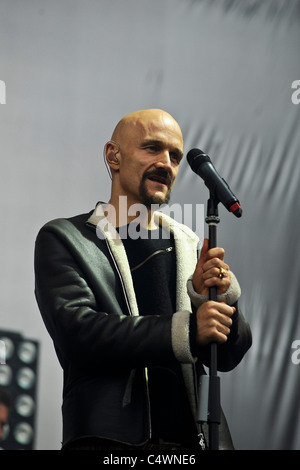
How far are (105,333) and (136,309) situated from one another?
206 millimetres

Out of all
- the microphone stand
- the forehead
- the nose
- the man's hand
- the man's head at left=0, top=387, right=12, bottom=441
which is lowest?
the man's head at left=0, top=387, right=12, bottom=441

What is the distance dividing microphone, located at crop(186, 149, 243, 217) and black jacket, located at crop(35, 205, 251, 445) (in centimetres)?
38

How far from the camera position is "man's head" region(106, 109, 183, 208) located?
2938 millimetres

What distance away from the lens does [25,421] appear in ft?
10.5

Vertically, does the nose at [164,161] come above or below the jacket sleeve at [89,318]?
above

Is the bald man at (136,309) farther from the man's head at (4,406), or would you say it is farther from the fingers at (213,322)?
the man's head at (4,406)

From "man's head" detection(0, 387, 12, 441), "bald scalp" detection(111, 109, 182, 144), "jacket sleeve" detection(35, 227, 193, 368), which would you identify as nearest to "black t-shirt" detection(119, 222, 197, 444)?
"jacket sleeve" detection(35, 227, 193, 368)

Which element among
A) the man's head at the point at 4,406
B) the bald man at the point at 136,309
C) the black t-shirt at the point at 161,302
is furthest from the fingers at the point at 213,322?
the man's head at the point at 4,406

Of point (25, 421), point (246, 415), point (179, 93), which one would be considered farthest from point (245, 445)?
point (179, 93)

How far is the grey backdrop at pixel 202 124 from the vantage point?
3473 millimetres

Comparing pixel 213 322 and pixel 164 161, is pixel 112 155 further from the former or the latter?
pixel 213 322

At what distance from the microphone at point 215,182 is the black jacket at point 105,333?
14.8 inches

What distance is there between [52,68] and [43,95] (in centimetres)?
14

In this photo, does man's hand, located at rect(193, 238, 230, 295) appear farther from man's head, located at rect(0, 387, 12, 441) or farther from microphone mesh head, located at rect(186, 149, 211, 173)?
man's head, located at rect(0, 387, 12, 441)
